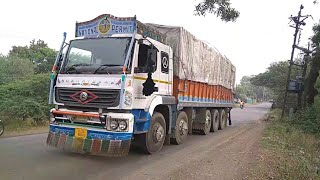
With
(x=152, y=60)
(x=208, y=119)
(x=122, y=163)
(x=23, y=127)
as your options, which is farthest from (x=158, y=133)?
(x=23, y=127)

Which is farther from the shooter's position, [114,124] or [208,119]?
[208,119]

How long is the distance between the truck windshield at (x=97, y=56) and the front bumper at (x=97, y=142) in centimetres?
130

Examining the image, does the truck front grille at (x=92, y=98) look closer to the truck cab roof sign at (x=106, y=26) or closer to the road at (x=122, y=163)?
the road at (x=122, y=163)

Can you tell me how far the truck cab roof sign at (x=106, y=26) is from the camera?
7586 mm

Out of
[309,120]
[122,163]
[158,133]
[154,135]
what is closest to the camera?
[122,163]

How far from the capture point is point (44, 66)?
1736 inches

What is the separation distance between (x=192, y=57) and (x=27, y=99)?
7.24m

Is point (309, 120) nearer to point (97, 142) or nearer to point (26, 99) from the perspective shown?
point (26, 99)

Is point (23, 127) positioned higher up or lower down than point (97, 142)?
lower down

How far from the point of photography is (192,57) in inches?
422

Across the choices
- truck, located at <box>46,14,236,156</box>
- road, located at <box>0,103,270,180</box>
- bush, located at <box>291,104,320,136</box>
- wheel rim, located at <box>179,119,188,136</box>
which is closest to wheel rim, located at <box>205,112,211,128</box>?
wheel rim, located at <box>179,119,188,136</box>

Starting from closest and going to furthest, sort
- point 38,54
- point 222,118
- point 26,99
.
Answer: point 26,99 < point 222,118 < point 38,54

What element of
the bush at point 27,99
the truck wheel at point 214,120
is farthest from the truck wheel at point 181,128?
the bush at point 27,99

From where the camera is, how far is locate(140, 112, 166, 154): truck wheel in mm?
8031
